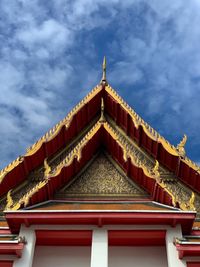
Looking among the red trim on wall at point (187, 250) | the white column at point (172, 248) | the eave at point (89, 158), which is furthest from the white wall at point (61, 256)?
the red trim on wall at point (187, 250)

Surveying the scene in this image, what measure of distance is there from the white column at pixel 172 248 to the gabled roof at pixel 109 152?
18.1 inches

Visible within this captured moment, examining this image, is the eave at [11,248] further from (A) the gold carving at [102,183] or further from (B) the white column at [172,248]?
(B) the white column at [172,248]

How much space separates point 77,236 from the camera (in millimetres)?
6250

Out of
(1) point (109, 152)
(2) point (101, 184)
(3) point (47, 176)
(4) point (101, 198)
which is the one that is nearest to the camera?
(3) point (47, 176)

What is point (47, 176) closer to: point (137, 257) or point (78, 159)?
point (78, 159)

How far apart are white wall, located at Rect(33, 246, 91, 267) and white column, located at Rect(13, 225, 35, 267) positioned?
0.37 meters

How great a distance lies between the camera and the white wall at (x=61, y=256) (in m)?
6.23

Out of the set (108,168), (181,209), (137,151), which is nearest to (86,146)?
(108,168)

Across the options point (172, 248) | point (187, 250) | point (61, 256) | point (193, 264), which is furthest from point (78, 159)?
point (193, 264)

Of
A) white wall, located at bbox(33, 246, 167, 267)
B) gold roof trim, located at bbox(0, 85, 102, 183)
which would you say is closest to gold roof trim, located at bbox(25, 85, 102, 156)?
gold roof trim, located at bbox(0, 85, 102, 183)

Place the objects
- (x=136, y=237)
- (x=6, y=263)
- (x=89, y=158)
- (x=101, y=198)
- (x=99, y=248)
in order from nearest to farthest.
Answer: (x=6, y=263), (x=99, y=248), (x=136, y=237), (x=101, y=198), (x=89, y=158)

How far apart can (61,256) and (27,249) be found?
0.62 metres

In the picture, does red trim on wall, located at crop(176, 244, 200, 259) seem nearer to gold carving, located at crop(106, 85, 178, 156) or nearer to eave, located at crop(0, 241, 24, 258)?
eave, located at crop(0, 241, 24, 258)

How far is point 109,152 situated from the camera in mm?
8125
